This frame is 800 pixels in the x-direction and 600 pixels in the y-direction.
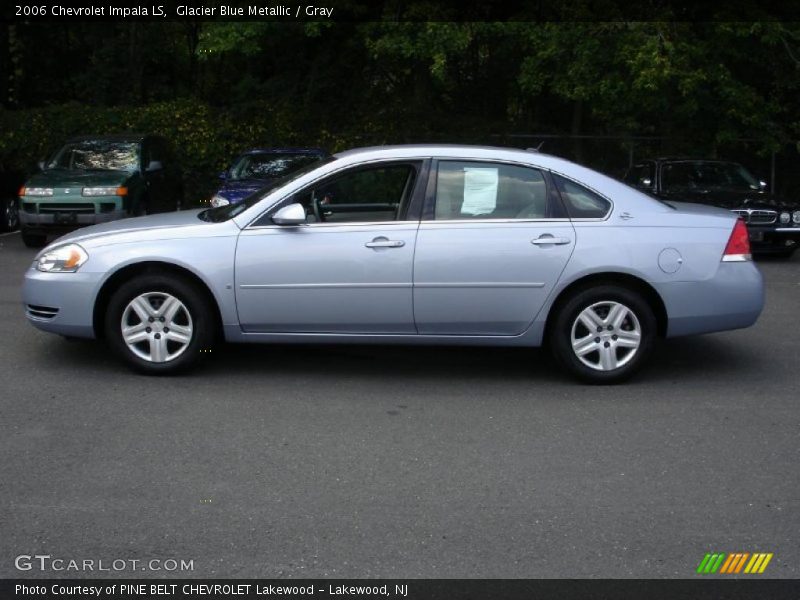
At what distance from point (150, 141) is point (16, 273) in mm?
4754

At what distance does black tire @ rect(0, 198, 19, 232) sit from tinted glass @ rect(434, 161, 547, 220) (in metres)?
12.0

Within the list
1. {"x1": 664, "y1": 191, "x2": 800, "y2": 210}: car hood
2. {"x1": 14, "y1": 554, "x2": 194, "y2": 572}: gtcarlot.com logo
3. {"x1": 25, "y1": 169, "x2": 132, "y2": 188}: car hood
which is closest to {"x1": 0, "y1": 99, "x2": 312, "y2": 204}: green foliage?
{"x1": 25, "y1": 169, "x2": 132, "y2": 188}: car hood

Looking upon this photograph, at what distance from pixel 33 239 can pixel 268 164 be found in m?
3.63

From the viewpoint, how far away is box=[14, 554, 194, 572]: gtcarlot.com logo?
4.09m

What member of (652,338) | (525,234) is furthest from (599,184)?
(652,338)

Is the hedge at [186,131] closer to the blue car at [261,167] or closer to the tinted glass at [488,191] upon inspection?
the blue car at [261,167]

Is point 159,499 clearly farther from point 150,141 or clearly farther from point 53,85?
point 53,85

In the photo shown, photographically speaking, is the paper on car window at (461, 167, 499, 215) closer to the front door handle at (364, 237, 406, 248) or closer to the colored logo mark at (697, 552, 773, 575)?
the front door handle at (364, 237, 406, 248)

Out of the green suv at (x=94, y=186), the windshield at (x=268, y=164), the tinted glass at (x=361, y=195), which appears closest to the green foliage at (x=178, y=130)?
the green suv at (x=94, y=186)

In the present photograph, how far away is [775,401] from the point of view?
21.9ft

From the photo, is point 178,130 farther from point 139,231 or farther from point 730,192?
point 139,231
